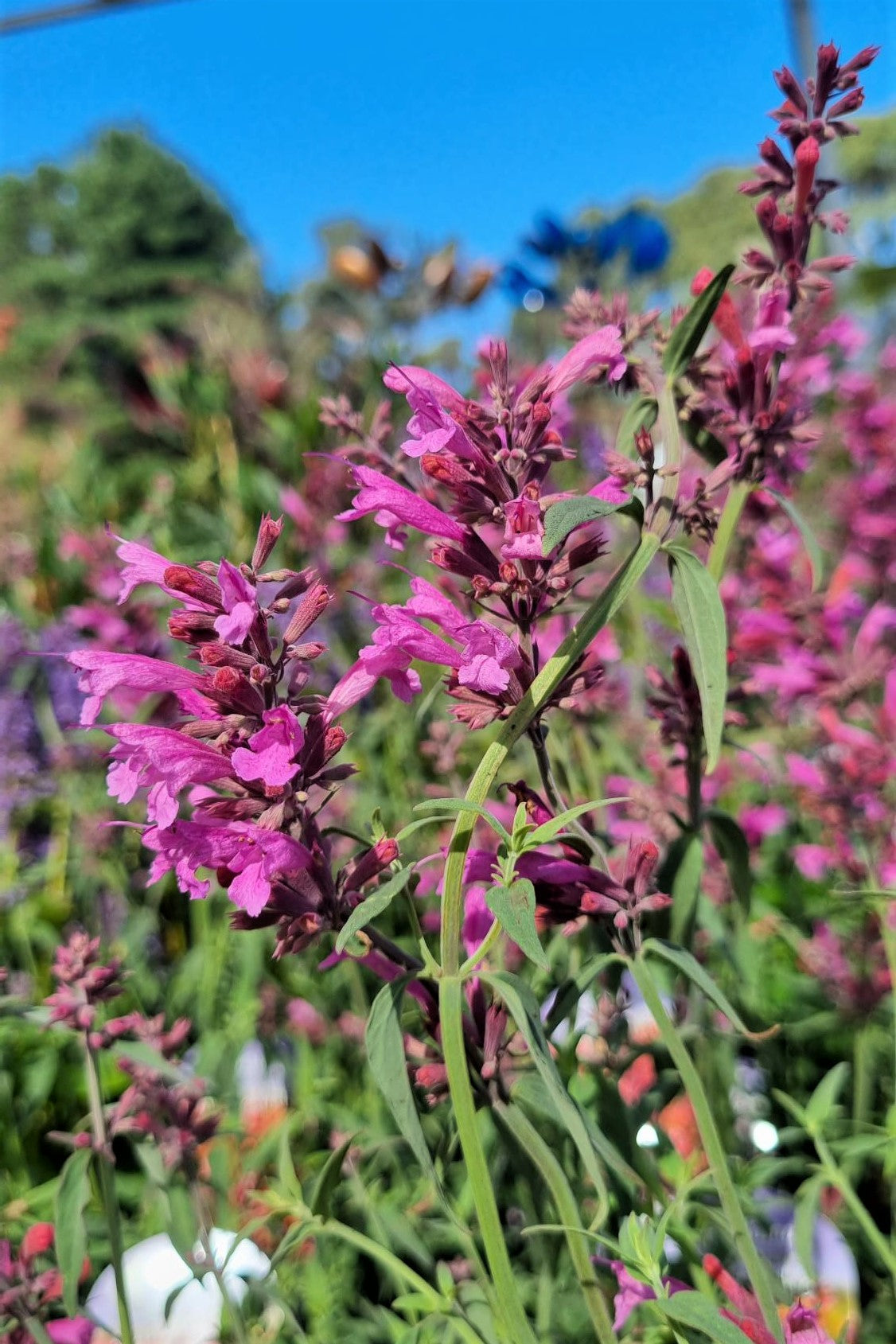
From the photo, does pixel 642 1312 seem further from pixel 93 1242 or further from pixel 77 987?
pixel 93 1242

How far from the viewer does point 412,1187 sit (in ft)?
5.26

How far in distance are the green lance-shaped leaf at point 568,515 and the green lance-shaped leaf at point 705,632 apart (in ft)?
0.34

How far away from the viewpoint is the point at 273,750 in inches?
28.5

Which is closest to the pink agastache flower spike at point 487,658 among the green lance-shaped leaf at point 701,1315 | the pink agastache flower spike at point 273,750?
the pink agastache flower spike at point 273,750

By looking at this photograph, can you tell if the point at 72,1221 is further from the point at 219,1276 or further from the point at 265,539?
the point at 265,539

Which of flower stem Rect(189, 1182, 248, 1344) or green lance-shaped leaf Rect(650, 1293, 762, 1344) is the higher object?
green lance-shaped leaf Rect(650, 1293, 762, 1344)

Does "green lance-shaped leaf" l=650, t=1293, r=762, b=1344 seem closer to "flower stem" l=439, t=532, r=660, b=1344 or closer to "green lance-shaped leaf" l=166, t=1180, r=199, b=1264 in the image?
"flower stem" l=439, t=532, r=660, b=1344

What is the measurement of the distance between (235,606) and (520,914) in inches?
11.9

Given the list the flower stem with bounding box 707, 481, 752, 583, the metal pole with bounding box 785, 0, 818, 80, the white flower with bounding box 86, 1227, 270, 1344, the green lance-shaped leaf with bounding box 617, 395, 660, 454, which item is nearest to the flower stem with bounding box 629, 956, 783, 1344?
the flower stem with bounding box 707, 481, 752, 583

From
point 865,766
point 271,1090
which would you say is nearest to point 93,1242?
point 271,1090

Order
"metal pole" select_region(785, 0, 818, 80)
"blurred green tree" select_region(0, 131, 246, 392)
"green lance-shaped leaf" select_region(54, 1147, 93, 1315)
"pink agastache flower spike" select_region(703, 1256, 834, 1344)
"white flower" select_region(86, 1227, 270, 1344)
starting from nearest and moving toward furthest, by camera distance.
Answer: "pink agastache flower spike" select_region(703, 1256, 834, 1344) < "green lance-shaped leaf" select_region(54, 1147, 93, 1315) < "white flower" select_region(86, 1227, 270, 1344) < "metal pole" select_region(785, 0, 818, 80) < "blurred green tree" select_region(0, 131, 246, 392)

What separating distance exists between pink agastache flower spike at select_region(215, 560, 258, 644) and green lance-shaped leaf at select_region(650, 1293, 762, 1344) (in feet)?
1.81

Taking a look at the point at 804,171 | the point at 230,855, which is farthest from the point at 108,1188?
the point at 804,171

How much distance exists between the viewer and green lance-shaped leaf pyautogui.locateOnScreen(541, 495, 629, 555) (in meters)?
0.61
